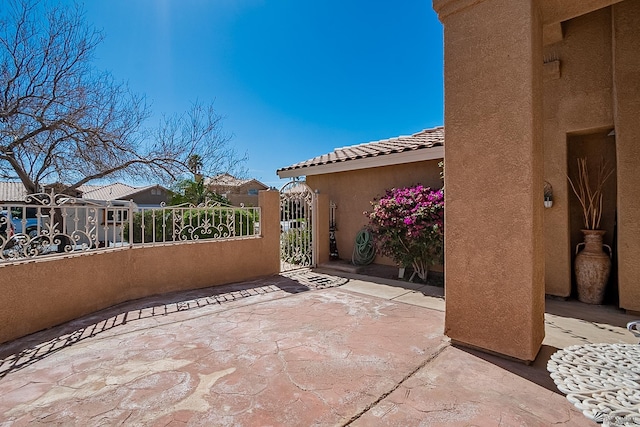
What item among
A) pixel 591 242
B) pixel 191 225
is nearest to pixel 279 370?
pixel 191 225

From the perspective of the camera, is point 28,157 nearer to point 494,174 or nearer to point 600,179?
point 494,174

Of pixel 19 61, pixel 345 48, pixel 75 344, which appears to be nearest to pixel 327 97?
pixel 345 48

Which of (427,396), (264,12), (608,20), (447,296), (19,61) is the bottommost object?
(427,396)

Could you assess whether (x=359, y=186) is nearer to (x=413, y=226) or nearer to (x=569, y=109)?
(x=413, y=226)

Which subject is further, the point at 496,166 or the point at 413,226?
the point at 413,226

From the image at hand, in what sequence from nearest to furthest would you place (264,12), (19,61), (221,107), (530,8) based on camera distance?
(530,8)
(19,61)
(264,12)
(221,107)

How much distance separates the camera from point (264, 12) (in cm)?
1021

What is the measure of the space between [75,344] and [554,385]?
628cm

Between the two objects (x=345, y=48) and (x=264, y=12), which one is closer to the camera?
(x=264, y=12)

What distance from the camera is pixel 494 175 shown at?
3896mm

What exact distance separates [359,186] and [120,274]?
759 centimetres

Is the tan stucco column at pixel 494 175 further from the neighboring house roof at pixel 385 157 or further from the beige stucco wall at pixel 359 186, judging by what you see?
the beige stucco wall at pixel 359 186

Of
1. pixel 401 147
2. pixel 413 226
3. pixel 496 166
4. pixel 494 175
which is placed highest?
pixel 401 147

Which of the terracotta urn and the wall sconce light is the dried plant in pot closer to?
the terracotta urn
